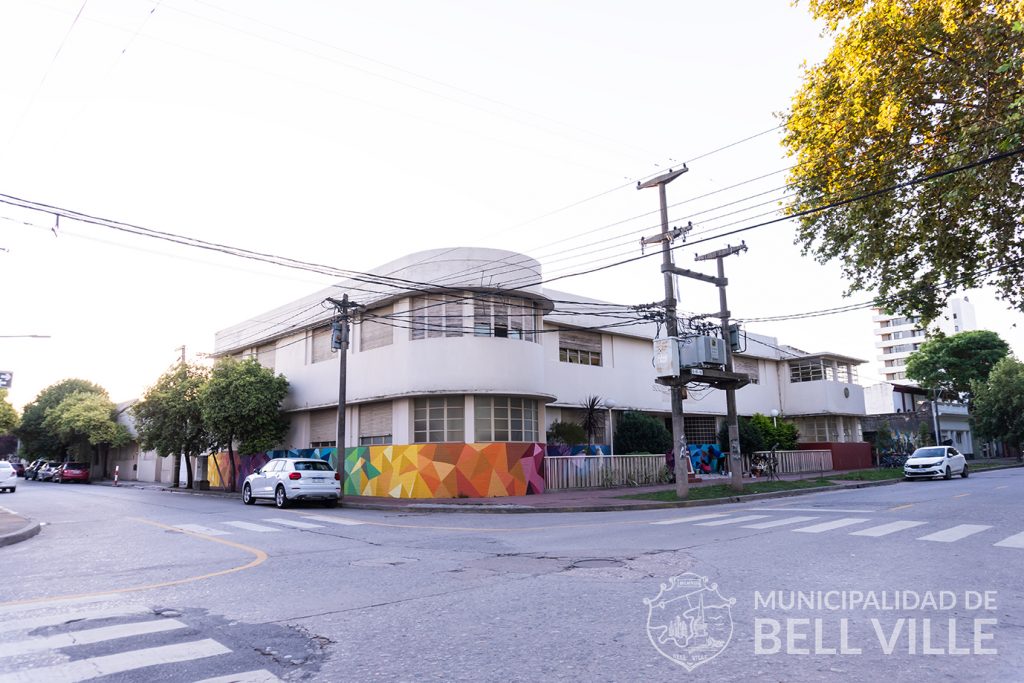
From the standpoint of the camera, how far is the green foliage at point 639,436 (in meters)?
28.1

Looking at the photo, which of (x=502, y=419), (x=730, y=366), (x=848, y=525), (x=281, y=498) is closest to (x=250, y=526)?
(x=281, y=498)

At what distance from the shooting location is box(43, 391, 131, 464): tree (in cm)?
4831

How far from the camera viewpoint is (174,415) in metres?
31.9

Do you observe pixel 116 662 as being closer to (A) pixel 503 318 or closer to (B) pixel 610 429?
(A) pixel 503 318

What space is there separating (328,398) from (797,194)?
20257 mm

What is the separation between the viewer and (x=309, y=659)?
16.1 ft

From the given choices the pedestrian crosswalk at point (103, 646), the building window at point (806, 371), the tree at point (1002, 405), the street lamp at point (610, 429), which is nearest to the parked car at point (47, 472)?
the street lamp at point (610, 429)

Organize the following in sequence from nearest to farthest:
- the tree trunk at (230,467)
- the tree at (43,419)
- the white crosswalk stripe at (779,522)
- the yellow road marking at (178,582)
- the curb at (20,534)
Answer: the yellow road marking at (178,582), the curb at (20,534), the white crosswalk stripe at (779,522), the tree trunk at (230,467), the tree at (43,419)

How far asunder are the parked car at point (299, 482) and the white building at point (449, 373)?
2895 millimetres

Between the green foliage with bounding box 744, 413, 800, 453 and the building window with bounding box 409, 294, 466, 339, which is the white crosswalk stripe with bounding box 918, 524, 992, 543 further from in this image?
the green foliage with bounding box 744, 413, 800, 453

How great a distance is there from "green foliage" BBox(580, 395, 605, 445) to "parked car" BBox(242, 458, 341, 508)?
Answer: 36.7ft

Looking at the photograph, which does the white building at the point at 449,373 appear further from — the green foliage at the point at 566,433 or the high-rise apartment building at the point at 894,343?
the high-rise apartment building at the point at 894,343

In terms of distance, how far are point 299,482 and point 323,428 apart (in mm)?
9087
